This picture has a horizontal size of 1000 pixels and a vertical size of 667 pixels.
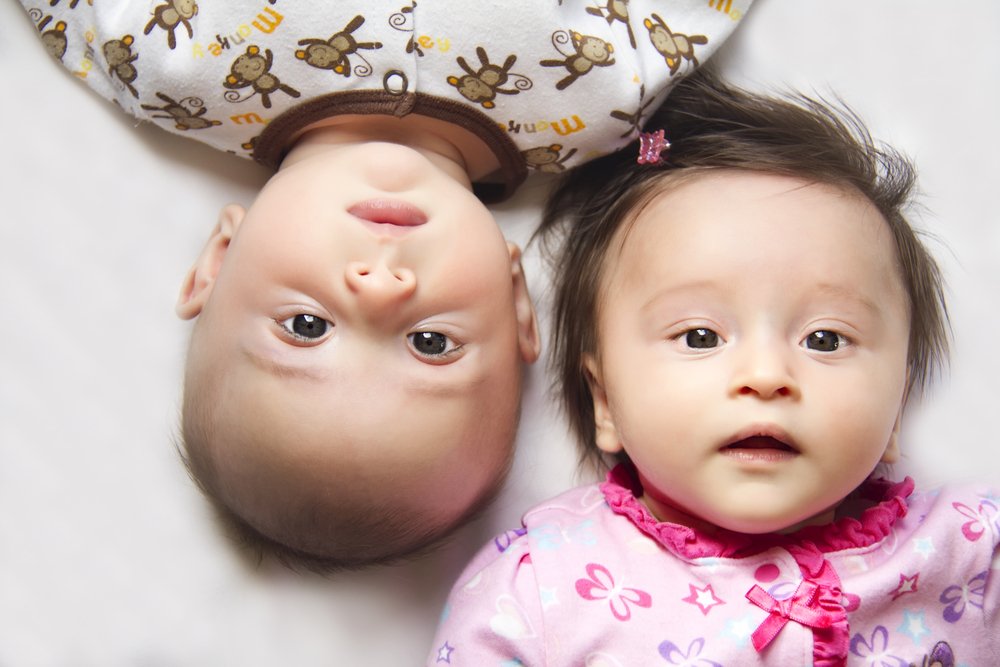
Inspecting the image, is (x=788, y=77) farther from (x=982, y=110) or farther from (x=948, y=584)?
(x=948, y=584)

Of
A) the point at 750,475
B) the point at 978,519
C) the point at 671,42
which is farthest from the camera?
the point at 671,42

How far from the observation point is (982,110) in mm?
1379

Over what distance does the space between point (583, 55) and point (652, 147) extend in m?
0.16

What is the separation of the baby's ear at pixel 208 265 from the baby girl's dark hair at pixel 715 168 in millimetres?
436

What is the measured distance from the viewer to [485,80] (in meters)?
1.23

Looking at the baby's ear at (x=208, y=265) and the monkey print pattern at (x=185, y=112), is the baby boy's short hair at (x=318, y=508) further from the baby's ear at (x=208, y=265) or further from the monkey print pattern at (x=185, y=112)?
the monkey print pattern at (x=185, y=112)

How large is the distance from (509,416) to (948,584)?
562 millimetres

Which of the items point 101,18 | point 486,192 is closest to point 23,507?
point 101,18

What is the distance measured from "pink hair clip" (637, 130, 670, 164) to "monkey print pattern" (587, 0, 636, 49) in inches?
4.7

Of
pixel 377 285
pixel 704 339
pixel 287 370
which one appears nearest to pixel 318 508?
pixel 287 370

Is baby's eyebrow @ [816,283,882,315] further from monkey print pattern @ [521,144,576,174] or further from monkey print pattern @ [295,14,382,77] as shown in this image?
monkey print pattern @ [295,14,382,77]

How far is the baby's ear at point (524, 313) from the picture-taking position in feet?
4.20

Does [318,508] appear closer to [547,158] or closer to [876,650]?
[547,158]

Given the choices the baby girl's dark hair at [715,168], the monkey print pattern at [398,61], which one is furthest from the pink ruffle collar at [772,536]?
the monkey print pattern at [398,61]
